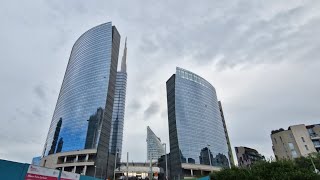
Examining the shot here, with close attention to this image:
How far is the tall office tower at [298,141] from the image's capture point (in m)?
76.4

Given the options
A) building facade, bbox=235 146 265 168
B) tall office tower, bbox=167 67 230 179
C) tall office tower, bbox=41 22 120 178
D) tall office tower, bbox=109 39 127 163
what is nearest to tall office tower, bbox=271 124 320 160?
building facade, bbox=235 146 265 168

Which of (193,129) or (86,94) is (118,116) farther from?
(193,129)

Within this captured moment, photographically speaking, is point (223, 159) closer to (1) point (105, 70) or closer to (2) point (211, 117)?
(2) point (211, 117)

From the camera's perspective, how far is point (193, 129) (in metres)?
131

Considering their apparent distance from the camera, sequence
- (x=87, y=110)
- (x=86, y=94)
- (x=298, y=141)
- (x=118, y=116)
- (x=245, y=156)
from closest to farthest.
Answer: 1. (x=298, y=141)
2. (x=87, y=110)
3. (x=86, y=94)
4. (x=245, y=156)
5. (x=118, y=116)

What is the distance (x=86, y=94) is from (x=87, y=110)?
34.8 ft

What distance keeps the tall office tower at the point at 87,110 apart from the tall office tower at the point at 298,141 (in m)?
78.7

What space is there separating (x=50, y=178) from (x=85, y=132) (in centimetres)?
9757

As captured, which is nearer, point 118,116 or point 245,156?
point 245,156

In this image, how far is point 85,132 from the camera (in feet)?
360

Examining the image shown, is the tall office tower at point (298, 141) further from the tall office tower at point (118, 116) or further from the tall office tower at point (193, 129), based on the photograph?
the tall office tower at point (118, 116)

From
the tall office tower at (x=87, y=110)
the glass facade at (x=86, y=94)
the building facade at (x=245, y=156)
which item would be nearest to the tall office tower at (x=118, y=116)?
the glass facade at (x=86, y=94)

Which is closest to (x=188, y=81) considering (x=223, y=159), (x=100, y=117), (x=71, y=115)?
(x=223, y=159)

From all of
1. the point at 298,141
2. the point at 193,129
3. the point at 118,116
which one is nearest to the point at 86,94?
the point at 118,116
